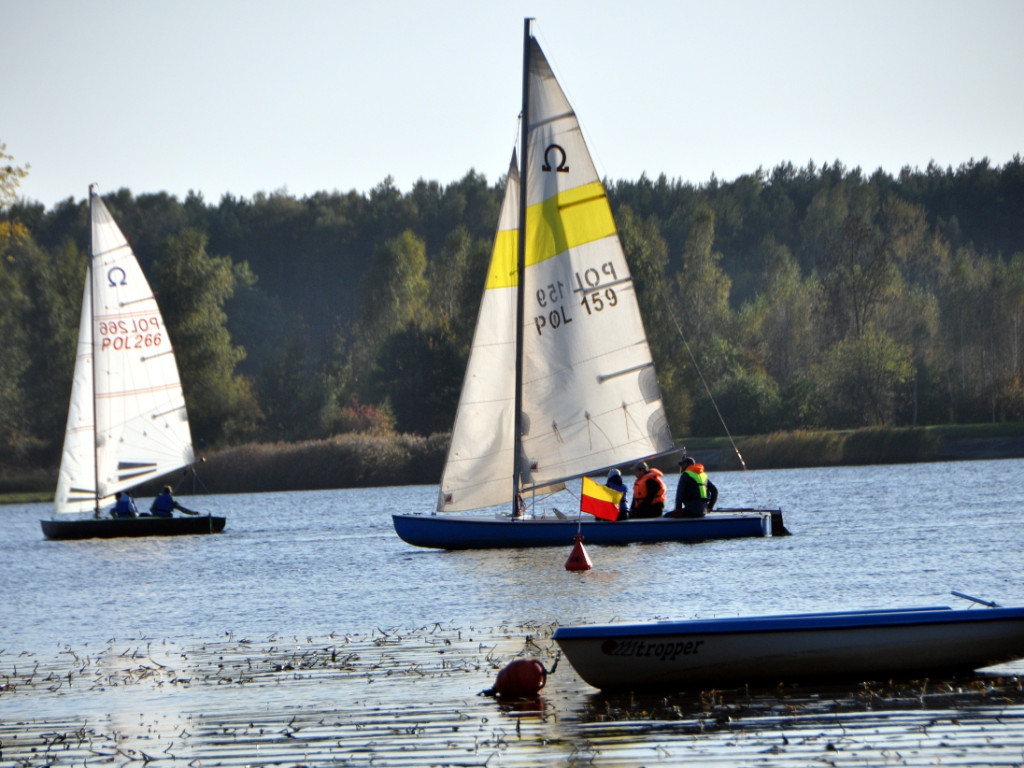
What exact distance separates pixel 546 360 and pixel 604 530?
358 centimetres

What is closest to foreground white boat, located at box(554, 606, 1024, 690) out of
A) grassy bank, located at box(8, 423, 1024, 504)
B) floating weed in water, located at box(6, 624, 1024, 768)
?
floating weed in water, located at box(6, 624, 1024, 768)

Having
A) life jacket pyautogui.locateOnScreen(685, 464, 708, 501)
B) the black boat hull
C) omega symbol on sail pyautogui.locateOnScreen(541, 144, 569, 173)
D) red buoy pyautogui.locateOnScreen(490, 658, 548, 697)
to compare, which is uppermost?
omega symbol on sail pyautogui.locateOnScreen(541, 144, 569, 173)

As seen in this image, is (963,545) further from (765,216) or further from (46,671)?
(765,216)

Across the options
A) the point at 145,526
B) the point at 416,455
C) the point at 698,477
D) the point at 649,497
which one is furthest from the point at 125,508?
the point at 416,455

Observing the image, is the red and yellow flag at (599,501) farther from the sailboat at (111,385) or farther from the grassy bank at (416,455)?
the grassy bank at (416,455)

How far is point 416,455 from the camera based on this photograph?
215ft

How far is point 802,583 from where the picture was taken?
69.1 ft

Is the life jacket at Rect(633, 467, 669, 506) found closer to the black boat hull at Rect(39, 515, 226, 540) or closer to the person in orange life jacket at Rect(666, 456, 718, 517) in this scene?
the person in orange life jacket at Rect(666, 456, 718, 517)

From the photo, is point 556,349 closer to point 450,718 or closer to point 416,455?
point 450,718

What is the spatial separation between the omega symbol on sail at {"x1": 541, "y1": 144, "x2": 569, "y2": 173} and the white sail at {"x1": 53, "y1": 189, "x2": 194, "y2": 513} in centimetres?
1786

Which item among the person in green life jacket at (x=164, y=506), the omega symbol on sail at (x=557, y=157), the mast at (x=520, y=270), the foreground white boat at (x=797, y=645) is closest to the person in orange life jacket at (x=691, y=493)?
the mast at (x=520, y=270)

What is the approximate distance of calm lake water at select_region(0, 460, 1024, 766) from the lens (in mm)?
10703

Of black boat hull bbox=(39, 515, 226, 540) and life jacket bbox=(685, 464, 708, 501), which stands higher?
life jacket bbox=(685, 464, 708, 501)

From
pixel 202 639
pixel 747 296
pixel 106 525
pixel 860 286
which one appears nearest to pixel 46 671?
pixel 202 639
